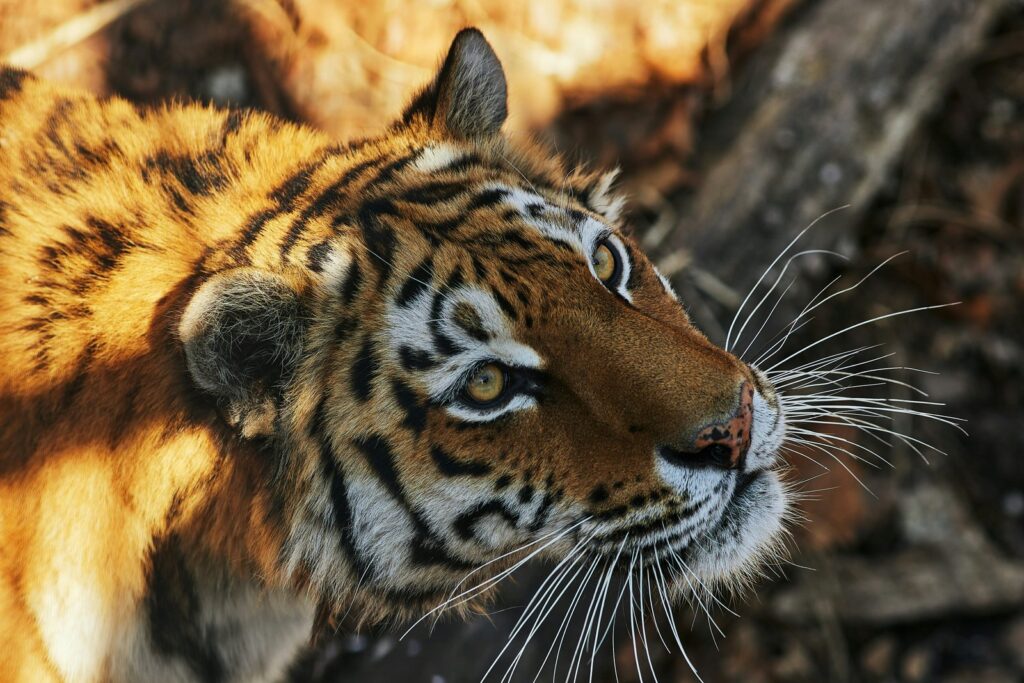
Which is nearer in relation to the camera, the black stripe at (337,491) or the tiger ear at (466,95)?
the black stripe at (337,491)

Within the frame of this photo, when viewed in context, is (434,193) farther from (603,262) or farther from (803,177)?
(803,177)

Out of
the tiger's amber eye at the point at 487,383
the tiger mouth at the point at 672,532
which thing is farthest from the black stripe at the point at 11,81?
the tiger mouth at the point at 672,532

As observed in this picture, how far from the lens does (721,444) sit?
1723 mm

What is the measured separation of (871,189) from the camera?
3.33 meters

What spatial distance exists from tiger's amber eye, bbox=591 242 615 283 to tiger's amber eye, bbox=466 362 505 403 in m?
0.28

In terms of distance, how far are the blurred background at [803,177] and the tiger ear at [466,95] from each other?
91 centimetres

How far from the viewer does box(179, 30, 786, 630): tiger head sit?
169 centimetres

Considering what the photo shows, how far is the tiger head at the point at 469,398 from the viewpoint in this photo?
1.69 m

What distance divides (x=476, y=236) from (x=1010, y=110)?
291 centimetres

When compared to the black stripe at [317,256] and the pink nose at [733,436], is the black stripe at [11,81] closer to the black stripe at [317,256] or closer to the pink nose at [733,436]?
the black stripe at [317,256]

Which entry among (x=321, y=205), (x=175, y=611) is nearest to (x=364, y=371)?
(x=321, y=205)

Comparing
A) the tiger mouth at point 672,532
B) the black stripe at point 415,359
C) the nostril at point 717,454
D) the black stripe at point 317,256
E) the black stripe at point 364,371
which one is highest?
the black stripe at point 317,256

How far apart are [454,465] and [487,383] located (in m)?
0.17

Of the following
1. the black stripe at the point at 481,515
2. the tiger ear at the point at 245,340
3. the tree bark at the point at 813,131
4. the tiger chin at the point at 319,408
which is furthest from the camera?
Answer: the tree bark at the point at 813,131
